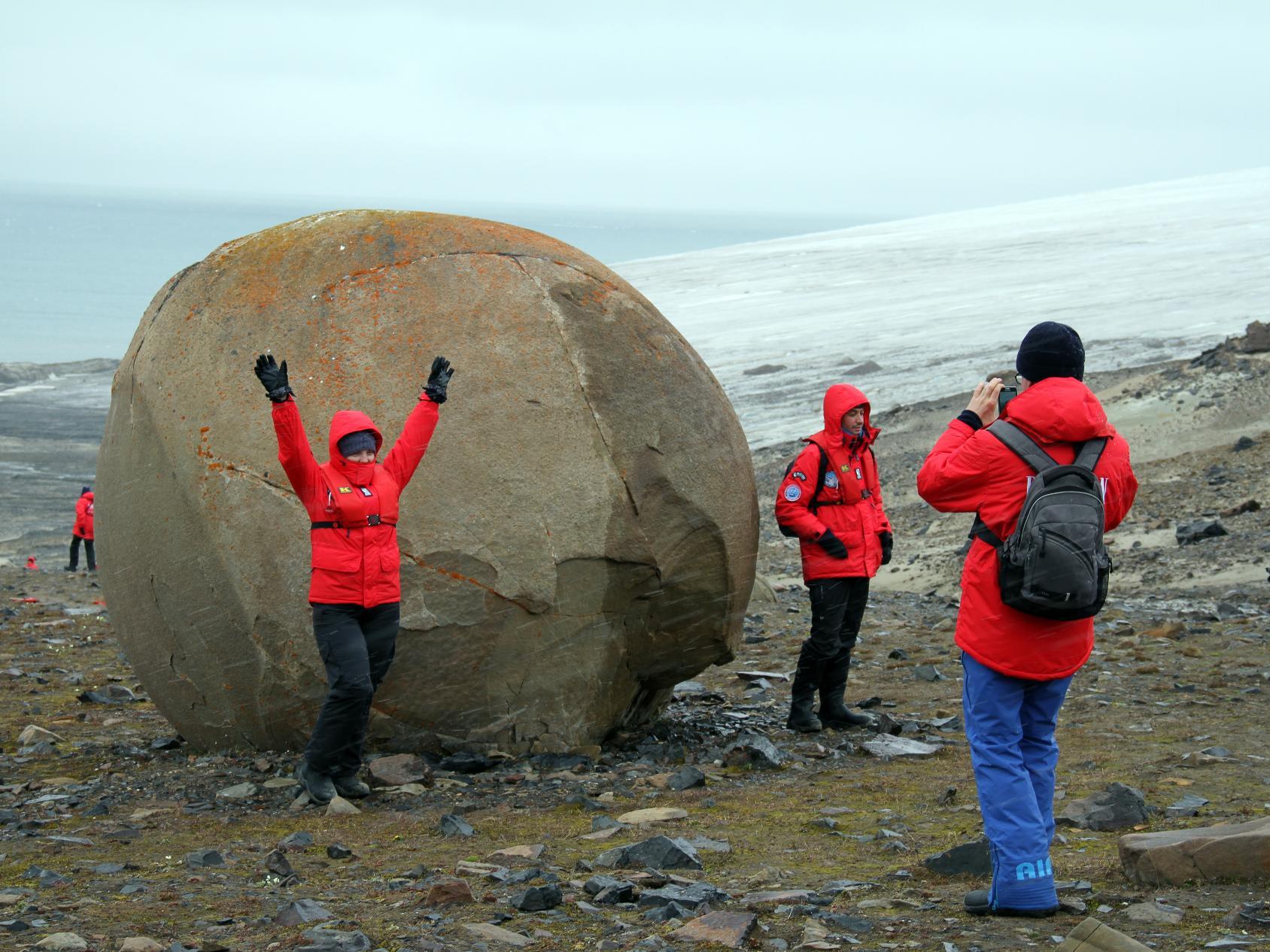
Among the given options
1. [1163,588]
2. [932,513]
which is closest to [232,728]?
[1163,588]

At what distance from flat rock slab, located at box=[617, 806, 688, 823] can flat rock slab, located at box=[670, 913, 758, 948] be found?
60.2 inches

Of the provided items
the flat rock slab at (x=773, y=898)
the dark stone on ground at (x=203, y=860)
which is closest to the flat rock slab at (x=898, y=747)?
the flat rock slab at (x=773, y=898)

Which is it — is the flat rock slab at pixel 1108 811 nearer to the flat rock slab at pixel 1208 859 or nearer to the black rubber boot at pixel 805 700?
the flat rock slab at pixel 1208 859

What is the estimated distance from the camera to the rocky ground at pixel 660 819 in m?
4.45

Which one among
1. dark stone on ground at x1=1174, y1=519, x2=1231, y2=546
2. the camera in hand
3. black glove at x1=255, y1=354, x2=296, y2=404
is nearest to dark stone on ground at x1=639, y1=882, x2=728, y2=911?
the camera in hand

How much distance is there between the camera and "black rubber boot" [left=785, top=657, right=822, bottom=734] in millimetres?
7754

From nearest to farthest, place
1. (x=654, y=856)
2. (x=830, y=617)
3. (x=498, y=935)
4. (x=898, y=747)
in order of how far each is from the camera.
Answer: (x=498, y=935)
(x=654, y=856)
(x=898, y=747)
(x=830, y=617)

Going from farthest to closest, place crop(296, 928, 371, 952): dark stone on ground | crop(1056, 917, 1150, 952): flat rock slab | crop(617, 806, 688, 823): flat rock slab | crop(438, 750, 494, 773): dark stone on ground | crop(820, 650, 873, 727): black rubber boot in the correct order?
crop(820, 650, 873, 727): black rubber boot
crop(438, 750, 494, 773): dark stone on ground
crop(617, 806, 688, 823): flat rock slab
crop(296, 928, 371, 952): dark stone on ground
crop(1056, 917, 1150, 952): flat rock slab

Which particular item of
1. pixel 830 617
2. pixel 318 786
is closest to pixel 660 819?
pixel 318 786

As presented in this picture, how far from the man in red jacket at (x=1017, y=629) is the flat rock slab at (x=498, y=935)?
144cm

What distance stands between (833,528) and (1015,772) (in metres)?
3.12

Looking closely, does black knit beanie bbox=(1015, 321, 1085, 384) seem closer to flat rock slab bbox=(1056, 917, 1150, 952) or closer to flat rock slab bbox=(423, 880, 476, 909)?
flat rock slab bbox=(1056, 917, 1150, 952)

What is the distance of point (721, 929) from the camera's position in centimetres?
429

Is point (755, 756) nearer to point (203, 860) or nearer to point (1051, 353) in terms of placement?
point (203, 860)
